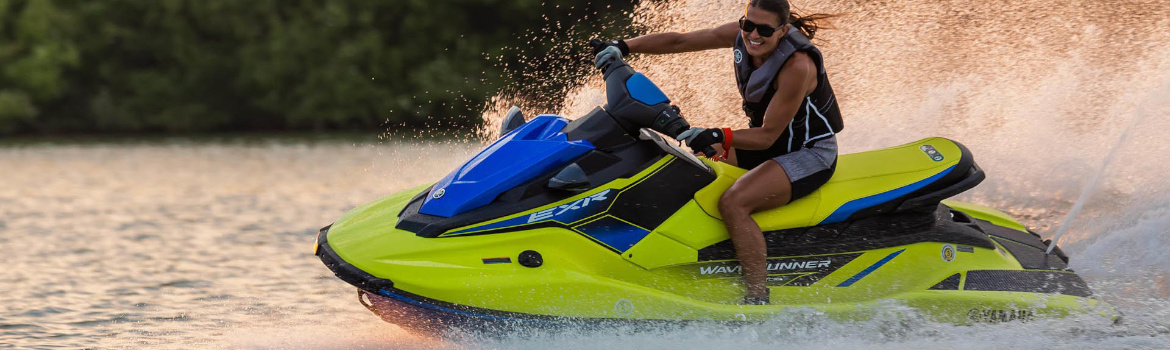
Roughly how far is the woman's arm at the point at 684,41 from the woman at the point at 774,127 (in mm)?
329

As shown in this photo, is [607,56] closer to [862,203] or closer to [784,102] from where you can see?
[784,102]

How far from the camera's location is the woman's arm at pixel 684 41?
4484mm

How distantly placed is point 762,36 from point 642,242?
0.82 meters

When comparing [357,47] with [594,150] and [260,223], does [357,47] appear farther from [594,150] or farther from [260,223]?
[594,150]

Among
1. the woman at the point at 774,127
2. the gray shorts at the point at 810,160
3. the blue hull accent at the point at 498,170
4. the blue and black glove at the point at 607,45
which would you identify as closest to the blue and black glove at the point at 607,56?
the woman at the point at 774,127

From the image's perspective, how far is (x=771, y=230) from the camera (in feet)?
13.1

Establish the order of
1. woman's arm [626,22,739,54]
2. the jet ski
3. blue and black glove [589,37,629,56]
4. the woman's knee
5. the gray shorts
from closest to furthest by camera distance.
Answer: the jet ski < the woman's knee < the gray shorts < blue and black glove [589,37,629,56] < woman's arm [626,22,739,54]

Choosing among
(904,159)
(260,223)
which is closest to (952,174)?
(904,159)

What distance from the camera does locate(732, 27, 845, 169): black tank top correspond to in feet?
12.9

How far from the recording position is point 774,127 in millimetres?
3891

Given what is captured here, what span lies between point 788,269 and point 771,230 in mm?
155

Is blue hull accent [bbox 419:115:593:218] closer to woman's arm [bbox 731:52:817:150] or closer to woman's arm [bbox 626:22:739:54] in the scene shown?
woman's arm [bbox 731:52:817:150]

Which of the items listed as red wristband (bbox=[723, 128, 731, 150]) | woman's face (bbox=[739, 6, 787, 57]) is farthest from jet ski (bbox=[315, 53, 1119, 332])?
woman's face (bbox=[739, 6, 787, 57])

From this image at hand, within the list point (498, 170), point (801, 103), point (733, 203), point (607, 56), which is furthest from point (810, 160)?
point (498, 170)
